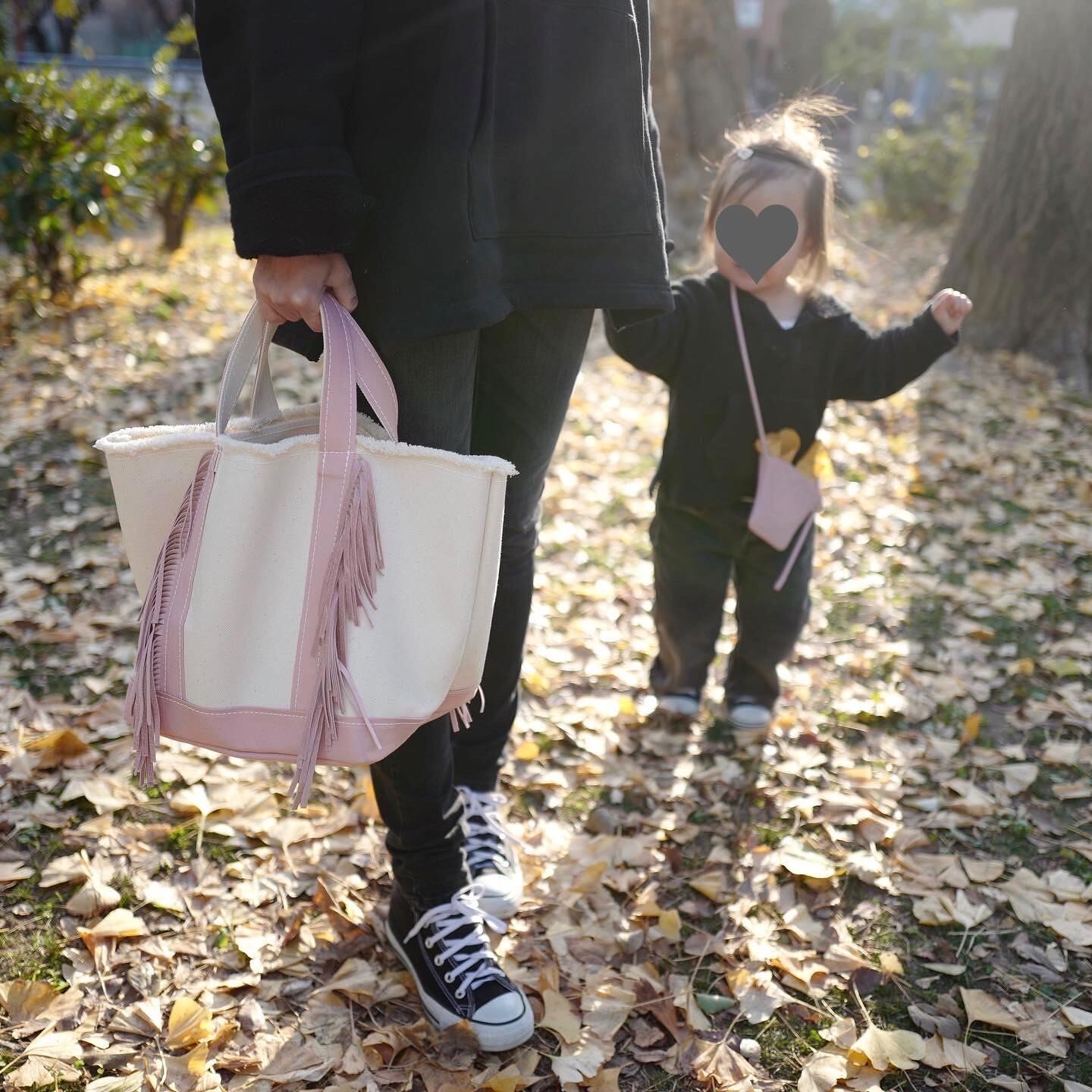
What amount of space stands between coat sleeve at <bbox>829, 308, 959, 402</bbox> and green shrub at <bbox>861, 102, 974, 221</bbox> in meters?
8.45

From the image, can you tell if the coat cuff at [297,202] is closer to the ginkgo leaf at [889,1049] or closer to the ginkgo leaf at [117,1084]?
the ginkgo leaf at [117,1084]

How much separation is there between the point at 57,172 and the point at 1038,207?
16.0ft

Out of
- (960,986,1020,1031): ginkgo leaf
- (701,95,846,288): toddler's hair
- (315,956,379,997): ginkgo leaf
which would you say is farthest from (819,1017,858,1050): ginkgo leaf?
(701,95,846,288): toddler's hair

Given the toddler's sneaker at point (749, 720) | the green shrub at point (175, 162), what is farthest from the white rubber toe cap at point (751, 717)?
the green shrub at point (175, 162)

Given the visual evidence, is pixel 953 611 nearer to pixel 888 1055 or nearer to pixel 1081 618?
pixel 1081 618

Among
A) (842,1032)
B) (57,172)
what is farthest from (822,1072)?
(57,172)

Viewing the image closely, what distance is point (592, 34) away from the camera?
1.43m

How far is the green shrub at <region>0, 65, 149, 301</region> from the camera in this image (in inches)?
190

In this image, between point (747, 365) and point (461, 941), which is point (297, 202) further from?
point (747, 365)

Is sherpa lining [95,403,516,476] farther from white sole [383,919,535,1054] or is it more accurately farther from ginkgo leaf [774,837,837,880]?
ginkgo leaf [774,837,837,880]

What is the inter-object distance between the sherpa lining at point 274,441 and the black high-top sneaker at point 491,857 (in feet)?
2.72

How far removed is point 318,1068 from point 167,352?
13.3 ft

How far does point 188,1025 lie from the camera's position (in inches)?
67.2

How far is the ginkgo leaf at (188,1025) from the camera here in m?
1.69
